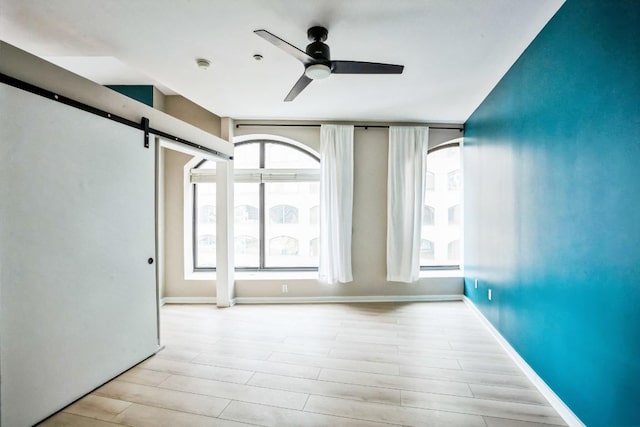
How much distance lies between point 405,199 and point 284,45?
295 cm

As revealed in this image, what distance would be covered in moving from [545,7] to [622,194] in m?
1.36

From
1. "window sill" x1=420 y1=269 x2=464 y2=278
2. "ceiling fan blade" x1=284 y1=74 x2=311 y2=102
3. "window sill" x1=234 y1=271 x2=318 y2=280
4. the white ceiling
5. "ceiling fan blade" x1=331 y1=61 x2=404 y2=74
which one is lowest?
"window sill" x1=234 y1=271 x2=318 y2=280

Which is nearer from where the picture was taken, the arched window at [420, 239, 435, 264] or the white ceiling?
the white ceiling

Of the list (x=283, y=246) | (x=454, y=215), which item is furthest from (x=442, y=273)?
(x=283, y=246)

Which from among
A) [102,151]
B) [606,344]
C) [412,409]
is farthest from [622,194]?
[102,151]

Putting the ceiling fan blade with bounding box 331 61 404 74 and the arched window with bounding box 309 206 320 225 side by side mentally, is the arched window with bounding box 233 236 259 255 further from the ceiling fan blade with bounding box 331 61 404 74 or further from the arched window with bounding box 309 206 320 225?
the ceiling fan blade with bounding box 331 61 404 74

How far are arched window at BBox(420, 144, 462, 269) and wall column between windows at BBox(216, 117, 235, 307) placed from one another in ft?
10.0

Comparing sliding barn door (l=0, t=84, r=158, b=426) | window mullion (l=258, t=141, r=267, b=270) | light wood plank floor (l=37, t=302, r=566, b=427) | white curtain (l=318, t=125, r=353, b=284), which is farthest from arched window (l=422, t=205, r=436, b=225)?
sliding barn door (l=0, t=84, r=158, b=426)

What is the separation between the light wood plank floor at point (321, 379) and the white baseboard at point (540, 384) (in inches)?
2.0

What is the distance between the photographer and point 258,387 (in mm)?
2248

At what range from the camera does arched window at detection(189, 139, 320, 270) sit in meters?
4.58

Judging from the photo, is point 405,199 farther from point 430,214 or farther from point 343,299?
point 343,299

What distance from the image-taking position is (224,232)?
4066 mm

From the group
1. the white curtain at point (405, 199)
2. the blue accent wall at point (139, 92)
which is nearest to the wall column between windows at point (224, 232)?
the blue accent wall at point (139, 92)
